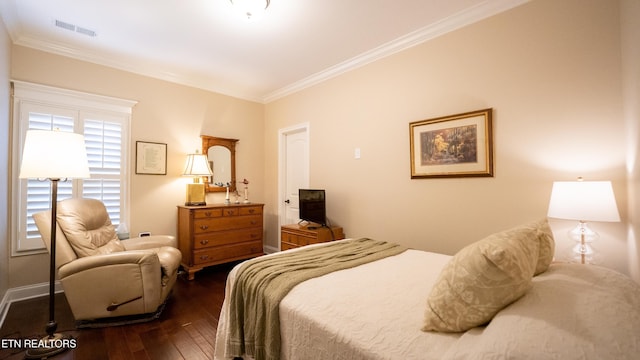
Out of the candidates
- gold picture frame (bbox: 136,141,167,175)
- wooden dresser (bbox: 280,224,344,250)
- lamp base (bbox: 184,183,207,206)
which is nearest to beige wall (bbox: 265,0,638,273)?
wooden dresser (bbox: 280,224,344,250)

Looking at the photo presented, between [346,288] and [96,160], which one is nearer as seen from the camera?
[346,288]

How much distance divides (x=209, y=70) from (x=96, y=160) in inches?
69.6

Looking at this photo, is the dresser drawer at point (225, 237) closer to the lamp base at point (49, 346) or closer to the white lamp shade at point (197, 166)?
the white lamp shade at point (197, 166)

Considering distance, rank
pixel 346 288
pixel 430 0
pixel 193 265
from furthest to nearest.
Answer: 1. pixel 193 265
2. pixel 430 0
3. pixel 346 288

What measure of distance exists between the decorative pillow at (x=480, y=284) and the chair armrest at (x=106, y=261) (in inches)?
90.6

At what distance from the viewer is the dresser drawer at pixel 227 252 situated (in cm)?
353

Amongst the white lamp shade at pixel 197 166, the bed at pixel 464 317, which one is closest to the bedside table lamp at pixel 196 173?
the white lamp shade at pixel 197 166

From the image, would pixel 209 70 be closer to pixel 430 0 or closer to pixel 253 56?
pixel 253 56

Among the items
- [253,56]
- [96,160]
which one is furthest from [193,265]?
[253,56]

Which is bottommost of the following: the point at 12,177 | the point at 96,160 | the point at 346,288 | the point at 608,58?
the point at 346,288

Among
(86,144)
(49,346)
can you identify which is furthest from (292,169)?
(49,346)

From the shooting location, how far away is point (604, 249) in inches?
75.8

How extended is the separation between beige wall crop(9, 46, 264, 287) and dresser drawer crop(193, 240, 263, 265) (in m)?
0.69

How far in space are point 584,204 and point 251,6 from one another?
2844mm
